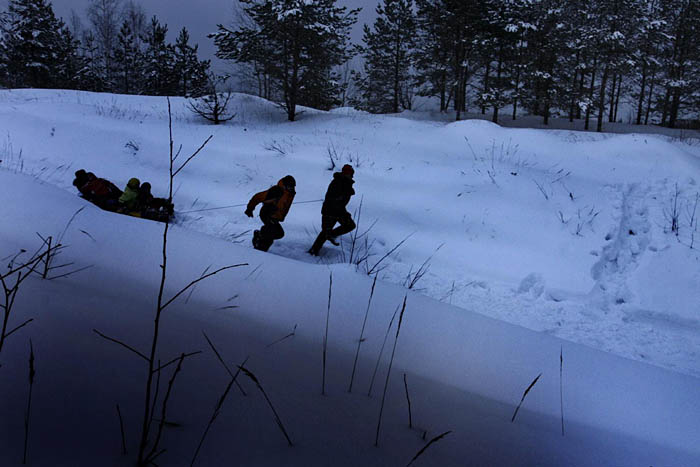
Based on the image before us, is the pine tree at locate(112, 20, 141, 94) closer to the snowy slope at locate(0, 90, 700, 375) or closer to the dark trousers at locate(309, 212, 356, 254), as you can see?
the snowy slope at locate(0, 90, 700, 375)

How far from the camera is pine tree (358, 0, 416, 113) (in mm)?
24312

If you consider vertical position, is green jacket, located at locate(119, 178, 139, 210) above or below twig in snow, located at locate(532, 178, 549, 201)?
below

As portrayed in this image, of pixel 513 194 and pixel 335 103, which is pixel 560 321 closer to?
pixel 513 194

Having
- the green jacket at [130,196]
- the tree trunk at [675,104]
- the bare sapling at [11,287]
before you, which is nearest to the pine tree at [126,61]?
the green jacket at [130,196]

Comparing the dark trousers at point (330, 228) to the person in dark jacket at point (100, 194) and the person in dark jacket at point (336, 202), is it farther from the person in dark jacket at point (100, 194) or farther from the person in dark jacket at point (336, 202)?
the person in dark jacket at point (100, 194)

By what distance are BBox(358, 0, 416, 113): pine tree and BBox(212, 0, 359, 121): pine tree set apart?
25.6 feet

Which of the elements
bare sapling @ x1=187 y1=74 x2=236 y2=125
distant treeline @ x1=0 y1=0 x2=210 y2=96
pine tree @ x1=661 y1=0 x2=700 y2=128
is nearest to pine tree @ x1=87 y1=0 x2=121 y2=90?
distant treeline @ x1=0 y1=0 x2=210 y2=96

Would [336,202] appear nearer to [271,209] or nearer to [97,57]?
[271,209]

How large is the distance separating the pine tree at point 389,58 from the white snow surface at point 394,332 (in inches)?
825

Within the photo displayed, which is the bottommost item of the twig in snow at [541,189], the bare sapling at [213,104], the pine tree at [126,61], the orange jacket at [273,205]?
the orange jacket at [273,205]

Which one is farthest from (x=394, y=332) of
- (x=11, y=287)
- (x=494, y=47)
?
(x=494, y=47)

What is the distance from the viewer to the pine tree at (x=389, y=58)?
24.3 metres

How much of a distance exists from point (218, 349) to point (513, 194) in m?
7.41

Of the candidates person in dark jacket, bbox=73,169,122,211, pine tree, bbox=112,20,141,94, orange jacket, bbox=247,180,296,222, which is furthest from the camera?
pine tree, bbox=112,20,141,94
